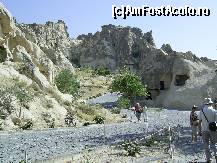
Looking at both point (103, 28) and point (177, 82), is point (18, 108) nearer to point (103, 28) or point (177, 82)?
point (177, 82)

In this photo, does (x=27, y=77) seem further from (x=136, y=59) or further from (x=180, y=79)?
(x=136, y=59)

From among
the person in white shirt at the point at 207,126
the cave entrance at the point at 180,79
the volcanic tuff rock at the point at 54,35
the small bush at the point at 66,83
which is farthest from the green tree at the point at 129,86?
the volcanic tuff rock at the point at 54,35

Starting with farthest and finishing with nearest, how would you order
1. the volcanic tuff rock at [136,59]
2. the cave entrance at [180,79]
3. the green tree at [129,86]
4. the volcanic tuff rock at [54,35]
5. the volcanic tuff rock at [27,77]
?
the volcanic tuff rock at [54,35] < the cave entrance at [180,79] < the green tree at [129,86] < the volcanic tuff rock at [136,59] < the volcanic tuff rock at [27,77]

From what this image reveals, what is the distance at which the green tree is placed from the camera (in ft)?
209

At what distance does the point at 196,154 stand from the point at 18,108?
21.3m

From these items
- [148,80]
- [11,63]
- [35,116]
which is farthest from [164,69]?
[35,116]

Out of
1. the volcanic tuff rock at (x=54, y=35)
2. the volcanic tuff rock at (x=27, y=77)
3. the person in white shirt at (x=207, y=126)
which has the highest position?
the volcanic tuff rock at (x=54, y=35)

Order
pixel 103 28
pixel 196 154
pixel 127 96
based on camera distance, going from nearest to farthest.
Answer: pixel 196 154, pixel 127 96, pixel 103 28

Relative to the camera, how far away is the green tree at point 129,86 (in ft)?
209

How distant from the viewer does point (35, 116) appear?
35.9 meters

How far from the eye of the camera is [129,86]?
6469 centimetres

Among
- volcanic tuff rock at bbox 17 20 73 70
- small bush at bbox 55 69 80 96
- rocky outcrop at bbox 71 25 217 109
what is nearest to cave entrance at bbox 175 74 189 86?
rocky outcrop at bbox 71 25 217 109

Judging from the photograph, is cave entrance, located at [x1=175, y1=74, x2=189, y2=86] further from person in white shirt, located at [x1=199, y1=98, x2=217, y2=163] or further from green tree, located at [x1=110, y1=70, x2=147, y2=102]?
person in white shirt, located at [x1=199, y1=98, x2=217, y2=163]

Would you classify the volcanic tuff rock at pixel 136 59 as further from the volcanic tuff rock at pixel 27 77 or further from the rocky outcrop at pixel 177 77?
the volcanic tuff rock at pixel 27 77
